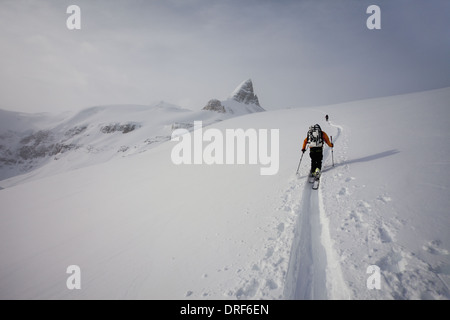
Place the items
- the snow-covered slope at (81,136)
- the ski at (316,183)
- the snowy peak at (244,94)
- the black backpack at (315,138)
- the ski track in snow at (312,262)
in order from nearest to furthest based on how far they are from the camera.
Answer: the ski track in snow at (312,262)
the ski at (316,183)
the black backpack at (315,138)
the snow-covered slope at (81,136)
the snowy peak at (244,94)

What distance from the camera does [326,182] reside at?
655 cm

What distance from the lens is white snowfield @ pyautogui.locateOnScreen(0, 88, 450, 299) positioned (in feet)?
10.1

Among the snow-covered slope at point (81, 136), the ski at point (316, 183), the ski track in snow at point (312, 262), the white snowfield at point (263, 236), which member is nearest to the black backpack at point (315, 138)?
the white snowfield at point (263, 236)

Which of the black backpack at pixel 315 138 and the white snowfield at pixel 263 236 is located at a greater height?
the black backpack at pixel 315 138

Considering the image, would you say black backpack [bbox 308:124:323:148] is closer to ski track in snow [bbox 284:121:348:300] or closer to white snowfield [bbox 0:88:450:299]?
white snowfield [bbox 0:88:450:299]

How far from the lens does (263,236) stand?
14.1ft

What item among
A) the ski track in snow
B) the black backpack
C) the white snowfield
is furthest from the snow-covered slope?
the ski track in snow

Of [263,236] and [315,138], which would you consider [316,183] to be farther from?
[263,236]

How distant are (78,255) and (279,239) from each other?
5.88 meters

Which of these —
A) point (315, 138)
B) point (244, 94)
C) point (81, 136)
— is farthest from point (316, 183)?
point (244, 94)

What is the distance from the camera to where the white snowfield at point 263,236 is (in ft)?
10.1

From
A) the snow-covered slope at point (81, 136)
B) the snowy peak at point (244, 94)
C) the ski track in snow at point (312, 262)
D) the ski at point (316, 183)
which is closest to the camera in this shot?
the ski track in snow at point (312, 262)

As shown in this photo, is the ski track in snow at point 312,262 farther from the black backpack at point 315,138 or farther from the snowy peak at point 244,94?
the snowy peak at point 244,94
